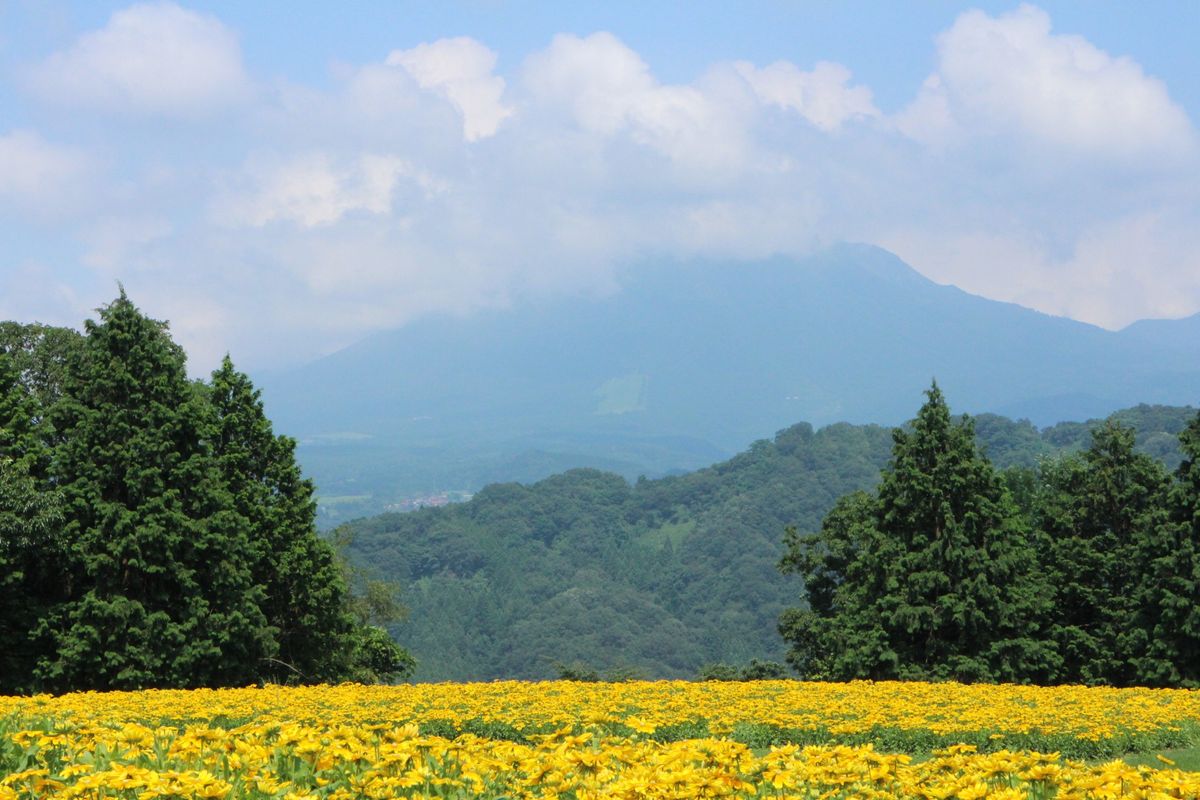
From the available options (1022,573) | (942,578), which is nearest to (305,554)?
(942,578)

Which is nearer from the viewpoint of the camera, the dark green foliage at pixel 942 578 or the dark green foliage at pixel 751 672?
the dark green foliage at pixel 942 578

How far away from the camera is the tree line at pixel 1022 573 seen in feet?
96.4

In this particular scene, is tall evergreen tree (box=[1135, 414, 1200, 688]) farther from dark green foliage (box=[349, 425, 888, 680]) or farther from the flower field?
dark green foliage (box=[349, 425, 888, 680])

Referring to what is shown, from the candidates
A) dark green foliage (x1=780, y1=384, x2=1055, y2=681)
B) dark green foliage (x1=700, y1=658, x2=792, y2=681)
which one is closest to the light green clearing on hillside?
dark green foliage (x1=700, y1=658, x2=792, y2=681)

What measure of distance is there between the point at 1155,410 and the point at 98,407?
120 m

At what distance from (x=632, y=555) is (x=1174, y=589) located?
10726cm

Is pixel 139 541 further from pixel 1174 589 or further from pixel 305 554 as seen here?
pixel 1174 589

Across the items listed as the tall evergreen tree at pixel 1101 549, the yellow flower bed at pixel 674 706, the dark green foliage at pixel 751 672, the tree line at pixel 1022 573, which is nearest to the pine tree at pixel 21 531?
the yellow flower bed at pixel 674 706

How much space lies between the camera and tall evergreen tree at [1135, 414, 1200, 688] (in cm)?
2842

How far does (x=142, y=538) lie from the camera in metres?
23.5

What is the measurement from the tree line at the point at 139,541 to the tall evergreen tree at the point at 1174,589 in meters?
21.5

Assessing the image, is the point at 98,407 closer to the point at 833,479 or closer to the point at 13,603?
the point at 13,603

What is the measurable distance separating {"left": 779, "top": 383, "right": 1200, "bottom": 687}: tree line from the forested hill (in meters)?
57.0

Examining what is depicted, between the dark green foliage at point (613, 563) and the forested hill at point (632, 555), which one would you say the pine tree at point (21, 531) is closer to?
the forested hill at point (632, 555)
